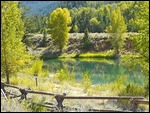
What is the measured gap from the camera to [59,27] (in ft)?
252

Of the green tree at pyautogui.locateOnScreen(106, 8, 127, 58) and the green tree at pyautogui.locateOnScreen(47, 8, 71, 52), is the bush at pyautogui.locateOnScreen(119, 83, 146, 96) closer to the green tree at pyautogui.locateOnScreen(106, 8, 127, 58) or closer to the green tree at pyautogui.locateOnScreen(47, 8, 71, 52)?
the green tree at pyautogui.locateOnScreen(106, 8, 127, 58)

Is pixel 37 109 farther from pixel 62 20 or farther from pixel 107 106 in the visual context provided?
pixel 62 20

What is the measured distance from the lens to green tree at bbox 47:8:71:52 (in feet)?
252

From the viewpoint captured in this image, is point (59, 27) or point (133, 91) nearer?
point (133, 91)

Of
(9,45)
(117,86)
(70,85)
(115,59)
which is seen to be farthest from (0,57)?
(115,59)

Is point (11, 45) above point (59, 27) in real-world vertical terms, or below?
above

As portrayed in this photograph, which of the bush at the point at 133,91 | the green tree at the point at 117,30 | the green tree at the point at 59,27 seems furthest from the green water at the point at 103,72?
the green tree at the point at 59,27

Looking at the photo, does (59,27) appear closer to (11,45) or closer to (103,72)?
(103,72)

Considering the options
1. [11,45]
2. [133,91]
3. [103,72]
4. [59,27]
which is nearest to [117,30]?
[59,27]

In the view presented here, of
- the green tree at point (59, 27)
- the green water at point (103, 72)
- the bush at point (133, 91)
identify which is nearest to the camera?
the bush at point (133, 91)

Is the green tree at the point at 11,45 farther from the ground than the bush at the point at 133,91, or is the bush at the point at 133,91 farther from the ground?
the green tree at the point at 11,45

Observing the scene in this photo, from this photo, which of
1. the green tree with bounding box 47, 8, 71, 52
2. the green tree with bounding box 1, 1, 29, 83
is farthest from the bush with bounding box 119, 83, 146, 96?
the green tree with bounding box 47, 8, 71, 52

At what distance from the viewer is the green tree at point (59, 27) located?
7681 centimetres

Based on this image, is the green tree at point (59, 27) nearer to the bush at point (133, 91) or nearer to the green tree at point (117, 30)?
the green tree at point (117, 30)
